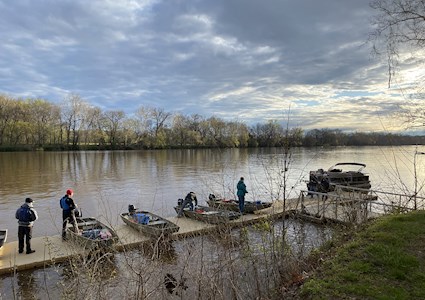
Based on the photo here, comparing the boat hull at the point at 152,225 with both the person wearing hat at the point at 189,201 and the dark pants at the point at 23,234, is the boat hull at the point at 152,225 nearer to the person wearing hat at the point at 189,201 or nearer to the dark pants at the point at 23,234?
the person wearing hat at the point at 189,201

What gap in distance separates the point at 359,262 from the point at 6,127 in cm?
9189

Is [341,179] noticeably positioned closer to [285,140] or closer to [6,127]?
[285,140]

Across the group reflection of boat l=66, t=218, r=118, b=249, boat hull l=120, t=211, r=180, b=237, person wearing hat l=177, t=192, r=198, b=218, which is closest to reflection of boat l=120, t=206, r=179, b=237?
boat hull l=120, t=211, r=180, b=237

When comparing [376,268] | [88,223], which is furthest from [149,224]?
[376,268]

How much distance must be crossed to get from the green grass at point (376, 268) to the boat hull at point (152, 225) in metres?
6.63

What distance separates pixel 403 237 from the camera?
6645 mm

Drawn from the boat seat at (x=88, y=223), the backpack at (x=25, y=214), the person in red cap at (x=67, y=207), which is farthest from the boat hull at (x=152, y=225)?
the backpack at (x=25, y=214)

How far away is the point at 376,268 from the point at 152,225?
9.19 meters

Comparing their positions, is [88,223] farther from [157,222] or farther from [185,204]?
[185,204]

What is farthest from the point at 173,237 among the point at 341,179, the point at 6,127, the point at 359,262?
the point at 6,127

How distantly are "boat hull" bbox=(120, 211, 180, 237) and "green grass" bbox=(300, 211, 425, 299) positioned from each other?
6.63 m

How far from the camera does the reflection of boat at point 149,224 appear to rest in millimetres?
12162

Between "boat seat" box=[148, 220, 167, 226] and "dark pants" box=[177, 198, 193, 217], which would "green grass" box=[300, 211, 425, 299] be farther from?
"dark pants" box=[177, 198, 193, 217]

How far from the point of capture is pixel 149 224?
516 inches
